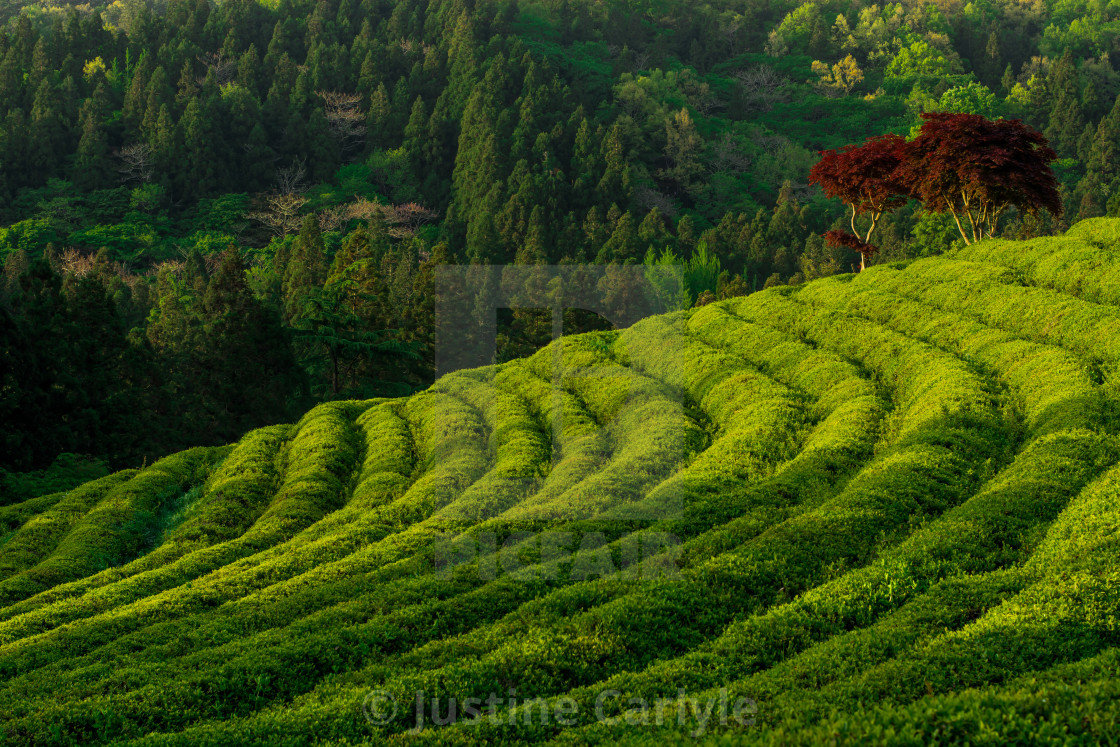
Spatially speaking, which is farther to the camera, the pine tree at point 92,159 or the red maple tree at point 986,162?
the pine tree at point 92,159

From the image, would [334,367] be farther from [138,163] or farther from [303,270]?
[138,163]

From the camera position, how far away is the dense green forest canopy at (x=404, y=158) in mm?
46469

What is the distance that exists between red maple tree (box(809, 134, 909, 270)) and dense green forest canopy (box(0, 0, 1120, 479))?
2407 centimetres

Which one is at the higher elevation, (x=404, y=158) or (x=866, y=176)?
(x=404, y=158)

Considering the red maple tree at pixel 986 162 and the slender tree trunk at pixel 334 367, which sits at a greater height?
the red maple tree at pixel 986 162

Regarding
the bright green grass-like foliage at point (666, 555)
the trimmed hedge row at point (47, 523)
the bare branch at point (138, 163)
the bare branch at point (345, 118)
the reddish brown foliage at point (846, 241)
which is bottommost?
the trimmed hedge row at point (47, 523)

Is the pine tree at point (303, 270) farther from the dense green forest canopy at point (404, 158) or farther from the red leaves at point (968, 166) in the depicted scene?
the red leaves at point (968, 166)

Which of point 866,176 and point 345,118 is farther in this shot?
point 345,118

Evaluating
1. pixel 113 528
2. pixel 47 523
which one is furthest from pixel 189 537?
pixel 47 523

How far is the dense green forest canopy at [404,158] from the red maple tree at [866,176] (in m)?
24.1

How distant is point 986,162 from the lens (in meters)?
28.4

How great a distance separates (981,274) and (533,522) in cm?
1664

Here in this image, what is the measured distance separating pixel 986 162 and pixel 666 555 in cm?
2133

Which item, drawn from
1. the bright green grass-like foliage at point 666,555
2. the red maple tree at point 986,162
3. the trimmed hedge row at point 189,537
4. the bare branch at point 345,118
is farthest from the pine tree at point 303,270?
the bare branch at point 345,118
